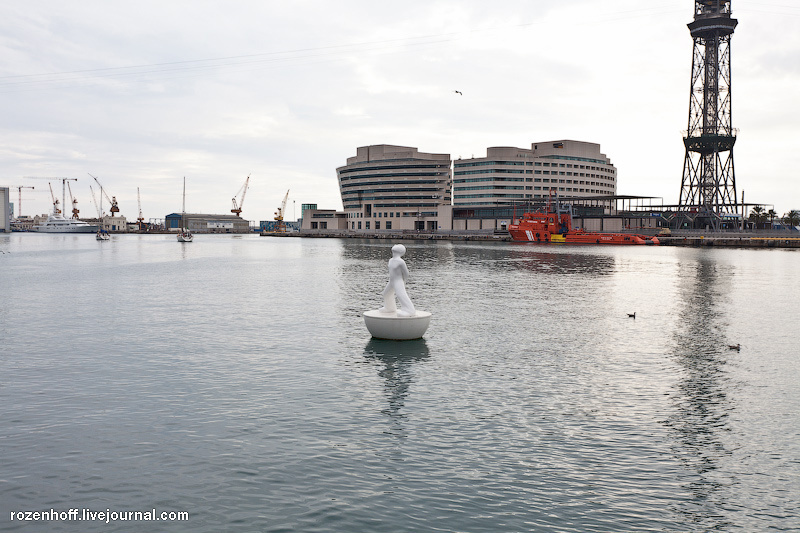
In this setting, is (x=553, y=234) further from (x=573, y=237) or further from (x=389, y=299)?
→ (x=389, y=299)

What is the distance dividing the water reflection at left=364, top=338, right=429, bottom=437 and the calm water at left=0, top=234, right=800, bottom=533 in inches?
4.6

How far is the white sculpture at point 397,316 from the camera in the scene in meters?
26.5

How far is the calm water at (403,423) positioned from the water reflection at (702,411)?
0.09 meters

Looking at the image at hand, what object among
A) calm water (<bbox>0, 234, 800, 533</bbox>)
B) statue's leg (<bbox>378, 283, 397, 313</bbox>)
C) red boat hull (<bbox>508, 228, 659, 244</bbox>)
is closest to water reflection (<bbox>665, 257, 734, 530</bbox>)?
calm water (<bbox>0, 234, 800, 533</bbox>)

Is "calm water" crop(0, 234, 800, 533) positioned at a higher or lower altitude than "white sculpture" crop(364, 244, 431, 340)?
lower

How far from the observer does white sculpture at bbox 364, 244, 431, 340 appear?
87.0ft

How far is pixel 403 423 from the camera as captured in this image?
1662 cm

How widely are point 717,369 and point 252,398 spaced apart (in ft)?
59.8

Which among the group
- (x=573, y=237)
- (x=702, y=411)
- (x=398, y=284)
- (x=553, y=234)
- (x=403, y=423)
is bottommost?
(x=702, y=411)

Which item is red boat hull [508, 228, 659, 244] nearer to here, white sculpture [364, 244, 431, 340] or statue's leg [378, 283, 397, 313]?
white sculpture [364, 244, 431, 340]

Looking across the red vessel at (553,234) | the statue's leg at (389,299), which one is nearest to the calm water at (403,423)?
the statue's leg at (389,299)

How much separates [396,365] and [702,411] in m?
11.0

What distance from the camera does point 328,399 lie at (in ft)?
61.9

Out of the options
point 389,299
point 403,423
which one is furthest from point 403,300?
point 403,423
